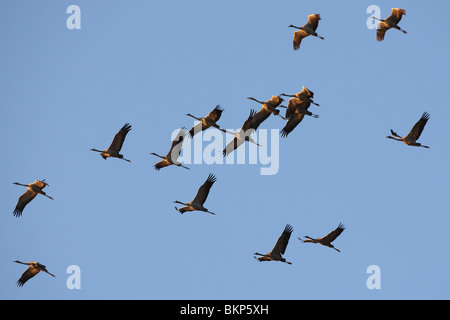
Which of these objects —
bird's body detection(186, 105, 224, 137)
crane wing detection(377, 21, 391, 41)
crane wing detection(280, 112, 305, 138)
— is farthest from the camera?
crane wing detection(377, 21, 391, 41)

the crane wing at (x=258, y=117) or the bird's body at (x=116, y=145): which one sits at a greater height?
the crane wing at (x=258, y=117)

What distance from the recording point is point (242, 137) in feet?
143

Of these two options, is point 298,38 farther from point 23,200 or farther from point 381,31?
point 23,200

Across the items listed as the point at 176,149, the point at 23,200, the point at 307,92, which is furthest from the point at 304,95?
the point at 23,200

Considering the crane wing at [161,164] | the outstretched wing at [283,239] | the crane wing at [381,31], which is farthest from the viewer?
the crane wing at [381,31]

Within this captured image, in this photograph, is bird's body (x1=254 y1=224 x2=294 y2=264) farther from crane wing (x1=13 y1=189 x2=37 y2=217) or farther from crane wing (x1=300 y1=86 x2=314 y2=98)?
crane wing (x1=13 y1=189 x2=37 y2=217)

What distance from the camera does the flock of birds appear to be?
41031 millimetres

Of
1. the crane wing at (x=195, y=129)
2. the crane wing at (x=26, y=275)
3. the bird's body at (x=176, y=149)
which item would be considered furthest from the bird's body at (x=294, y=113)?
the crane wing at (x=26, y=275)

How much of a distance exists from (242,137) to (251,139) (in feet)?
1.89

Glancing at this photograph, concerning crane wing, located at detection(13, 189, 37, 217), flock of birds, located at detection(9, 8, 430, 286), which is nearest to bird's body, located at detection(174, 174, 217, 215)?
flock of birds, located at detection(9, 8, 430, 286)

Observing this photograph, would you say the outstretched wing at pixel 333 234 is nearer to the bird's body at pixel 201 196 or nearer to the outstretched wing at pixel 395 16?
the bird's body at pixel 201 196

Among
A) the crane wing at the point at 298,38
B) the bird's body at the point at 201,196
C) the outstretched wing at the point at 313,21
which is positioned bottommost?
the bird's body at the point at 201,196

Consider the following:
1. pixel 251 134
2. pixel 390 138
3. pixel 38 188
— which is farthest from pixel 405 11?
pixel 38 188

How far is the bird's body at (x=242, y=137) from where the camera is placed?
4284 cm
